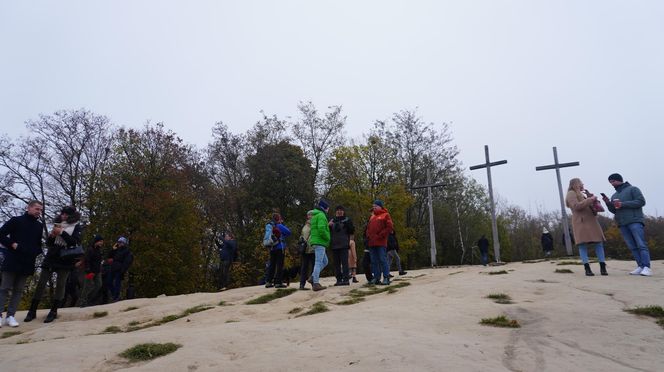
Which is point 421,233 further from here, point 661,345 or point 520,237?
point 661,345

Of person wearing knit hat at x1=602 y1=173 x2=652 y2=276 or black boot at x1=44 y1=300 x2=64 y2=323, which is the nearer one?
black boot at x1=44 y1=300 x2=64 y2=323

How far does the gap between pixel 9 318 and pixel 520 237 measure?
153 ft

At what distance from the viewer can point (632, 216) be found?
9.17 meters

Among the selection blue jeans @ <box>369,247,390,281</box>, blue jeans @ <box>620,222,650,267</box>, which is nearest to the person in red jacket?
blue jeans @ <box>369,247,390,281</box>

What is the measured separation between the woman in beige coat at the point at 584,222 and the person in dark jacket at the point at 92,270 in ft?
38.4

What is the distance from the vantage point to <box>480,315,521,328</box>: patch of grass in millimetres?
5590

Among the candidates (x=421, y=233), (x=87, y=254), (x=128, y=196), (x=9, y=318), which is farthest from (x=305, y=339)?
(x=421, y=233)

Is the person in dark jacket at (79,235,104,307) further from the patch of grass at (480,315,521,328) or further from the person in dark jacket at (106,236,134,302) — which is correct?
the patch of grass at (480,315,521,328)

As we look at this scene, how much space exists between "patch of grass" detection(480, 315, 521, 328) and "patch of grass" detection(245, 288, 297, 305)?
489 centimetres

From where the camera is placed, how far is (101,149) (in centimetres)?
2844

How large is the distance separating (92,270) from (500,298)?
10.1 m

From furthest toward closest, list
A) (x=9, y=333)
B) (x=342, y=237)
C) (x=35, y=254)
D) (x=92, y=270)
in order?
(x=92, y=270)
(x=342, y=237)
(x=35, y=254)
(x=9, y=333)

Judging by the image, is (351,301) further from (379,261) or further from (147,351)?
(147,351)

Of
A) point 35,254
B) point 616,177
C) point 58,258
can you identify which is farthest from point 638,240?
point 35,254
